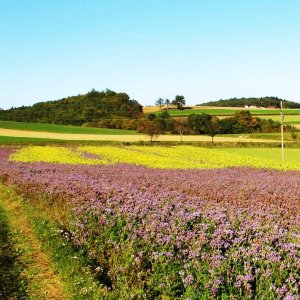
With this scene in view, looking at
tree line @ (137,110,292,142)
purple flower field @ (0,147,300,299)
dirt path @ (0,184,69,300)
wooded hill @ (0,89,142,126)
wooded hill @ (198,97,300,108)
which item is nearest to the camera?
purple flower field @ (0,147,300,299)

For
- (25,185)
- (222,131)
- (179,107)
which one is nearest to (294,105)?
(179,107)

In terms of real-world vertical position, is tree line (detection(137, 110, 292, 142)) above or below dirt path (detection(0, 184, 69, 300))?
above

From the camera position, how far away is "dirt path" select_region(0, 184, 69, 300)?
7973mm

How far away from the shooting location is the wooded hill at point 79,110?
416ft

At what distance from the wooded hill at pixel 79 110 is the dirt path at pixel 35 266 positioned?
111665 mm

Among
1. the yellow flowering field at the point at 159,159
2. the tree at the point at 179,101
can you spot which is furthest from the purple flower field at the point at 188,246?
the tree at the point at 179,101

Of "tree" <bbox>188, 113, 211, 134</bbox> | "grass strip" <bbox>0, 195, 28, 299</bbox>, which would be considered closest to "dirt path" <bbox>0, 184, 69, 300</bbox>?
"grass strip" <bbox>0, 195, 28, 299</bbox>

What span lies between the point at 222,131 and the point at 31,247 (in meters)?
98.6

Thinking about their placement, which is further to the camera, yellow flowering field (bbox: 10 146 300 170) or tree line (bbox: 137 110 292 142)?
tree line (bbox: 137 110 292 142)

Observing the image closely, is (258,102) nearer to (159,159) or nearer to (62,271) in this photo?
(159,159)

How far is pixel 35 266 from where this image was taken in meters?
9.38

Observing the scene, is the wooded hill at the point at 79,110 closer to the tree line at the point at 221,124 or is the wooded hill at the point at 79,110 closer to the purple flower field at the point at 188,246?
the tree line at the point at 221,124

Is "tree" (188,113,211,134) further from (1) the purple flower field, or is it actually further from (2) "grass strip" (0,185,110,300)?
(2) "grass strip" (0,185,110,300)

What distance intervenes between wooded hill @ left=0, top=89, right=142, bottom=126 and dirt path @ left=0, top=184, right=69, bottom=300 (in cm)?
11166
